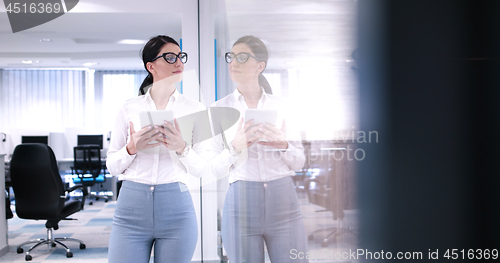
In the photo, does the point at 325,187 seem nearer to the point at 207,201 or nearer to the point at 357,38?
the point at 357,38

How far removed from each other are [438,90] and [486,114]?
0.05m

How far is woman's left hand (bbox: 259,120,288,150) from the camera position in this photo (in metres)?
0.45

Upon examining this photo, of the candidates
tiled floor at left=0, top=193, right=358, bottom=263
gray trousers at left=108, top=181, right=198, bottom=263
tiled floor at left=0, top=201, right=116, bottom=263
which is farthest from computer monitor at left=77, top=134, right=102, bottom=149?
gray trousers at left=108, top=181, right=198, bottom=263

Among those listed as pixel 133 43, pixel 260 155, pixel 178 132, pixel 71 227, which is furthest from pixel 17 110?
pixel 260 155

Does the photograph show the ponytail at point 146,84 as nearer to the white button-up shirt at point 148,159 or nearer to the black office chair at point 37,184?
the white button-up shirt at point 148,159

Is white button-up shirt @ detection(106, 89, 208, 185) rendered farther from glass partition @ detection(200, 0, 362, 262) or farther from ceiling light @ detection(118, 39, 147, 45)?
ceiling light @ detection(118, 39, 147, 45)


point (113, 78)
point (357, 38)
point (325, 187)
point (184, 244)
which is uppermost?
point (113, 78)

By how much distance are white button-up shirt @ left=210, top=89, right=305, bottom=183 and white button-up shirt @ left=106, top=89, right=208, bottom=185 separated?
43 cm

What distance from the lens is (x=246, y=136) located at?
590 mm

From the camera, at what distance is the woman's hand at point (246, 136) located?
546 mm

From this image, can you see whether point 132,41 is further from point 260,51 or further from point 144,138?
point 260,51

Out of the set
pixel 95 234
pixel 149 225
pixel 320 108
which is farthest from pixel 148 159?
pixel 95 234

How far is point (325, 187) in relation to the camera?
0.35m

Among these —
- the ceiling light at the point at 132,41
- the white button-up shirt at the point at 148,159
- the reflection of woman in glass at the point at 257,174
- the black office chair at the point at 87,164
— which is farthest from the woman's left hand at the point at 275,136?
the black office chair at the point at 87,164
